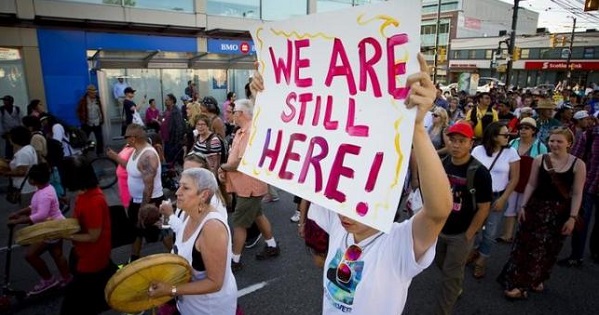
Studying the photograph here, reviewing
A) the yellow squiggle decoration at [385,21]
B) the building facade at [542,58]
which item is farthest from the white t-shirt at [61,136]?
the building facade at [542,58]

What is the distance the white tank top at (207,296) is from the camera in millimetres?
2301

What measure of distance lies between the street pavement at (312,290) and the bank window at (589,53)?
49.6m

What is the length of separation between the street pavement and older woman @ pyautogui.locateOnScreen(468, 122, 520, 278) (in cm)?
36

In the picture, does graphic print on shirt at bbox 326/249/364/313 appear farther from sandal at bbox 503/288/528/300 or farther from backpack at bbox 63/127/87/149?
backpack at bbox 63/127/87/149

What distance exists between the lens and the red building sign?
42.2 metres

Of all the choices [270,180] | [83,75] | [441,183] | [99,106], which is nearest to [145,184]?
[270,180]

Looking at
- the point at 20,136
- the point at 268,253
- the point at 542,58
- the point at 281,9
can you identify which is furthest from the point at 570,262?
the point at 542,58

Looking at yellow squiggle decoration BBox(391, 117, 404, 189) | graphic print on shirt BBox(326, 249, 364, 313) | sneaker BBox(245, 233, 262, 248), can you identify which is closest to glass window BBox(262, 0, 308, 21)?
sneaker BBox(245, 233, 262, 248)

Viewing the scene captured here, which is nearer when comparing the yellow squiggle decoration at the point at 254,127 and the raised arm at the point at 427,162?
the raised arm at the point at 427,162

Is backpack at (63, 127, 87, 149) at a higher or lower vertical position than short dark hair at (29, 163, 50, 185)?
lower

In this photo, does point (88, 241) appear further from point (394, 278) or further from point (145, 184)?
point (394, 278)

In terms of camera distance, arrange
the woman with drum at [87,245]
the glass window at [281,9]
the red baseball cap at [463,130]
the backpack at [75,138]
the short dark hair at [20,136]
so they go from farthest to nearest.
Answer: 1. the glass window at [281,9]
2. the backpack at [75,138]
3. the short dark hair at [20,136]
4. the red baseball cap at [463,130]
5. the woman with drum at [87,245]

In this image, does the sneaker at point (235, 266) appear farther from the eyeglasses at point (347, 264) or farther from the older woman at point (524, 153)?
the older woman at point (524, 153)

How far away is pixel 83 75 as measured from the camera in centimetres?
1250
